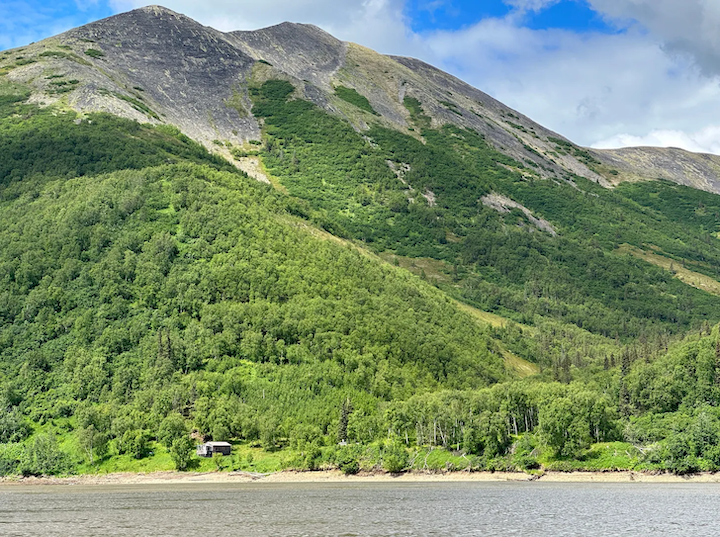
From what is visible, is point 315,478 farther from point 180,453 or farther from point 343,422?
point 180,453

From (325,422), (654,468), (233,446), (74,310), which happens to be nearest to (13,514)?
(233,446)

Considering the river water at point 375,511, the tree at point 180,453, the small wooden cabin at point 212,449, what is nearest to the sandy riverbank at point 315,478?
the tree at point 180,453

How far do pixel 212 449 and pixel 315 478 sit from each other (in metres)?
22.8

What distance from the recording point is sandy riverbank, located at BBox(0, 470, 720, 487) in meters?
129

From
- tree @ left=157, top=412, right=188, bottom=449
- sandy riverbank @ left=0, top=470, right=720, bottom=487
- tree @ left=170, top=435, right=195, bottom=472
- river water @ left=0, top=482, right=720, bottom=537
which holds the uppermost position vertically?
tree @ left=157, top=412, right=188, bottom=449

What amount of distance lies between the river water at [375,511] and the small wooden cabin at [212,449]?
25491 millimetres

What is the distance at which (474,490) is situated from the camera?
367ft

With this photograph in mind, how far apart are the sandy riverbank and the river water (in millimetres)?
8121

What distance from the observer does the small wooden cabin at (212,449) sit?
485 feet

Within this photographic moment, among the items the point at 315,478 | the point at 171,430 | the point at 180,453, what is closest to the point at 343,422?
the point at 315,478

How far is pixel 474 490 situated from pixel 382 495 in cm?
1557

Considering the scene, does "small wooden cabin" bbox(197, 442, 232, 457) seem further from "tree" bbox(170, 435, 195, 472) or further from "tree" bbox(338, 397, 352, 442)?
"tree" bbox(338, 397, 352, 442)

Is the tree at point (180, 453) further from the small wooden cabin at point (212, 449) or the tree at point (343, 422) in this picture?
the tree at point (343, 422)

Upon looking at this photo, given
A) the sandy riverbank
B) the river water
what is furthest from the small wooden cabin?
the river water
